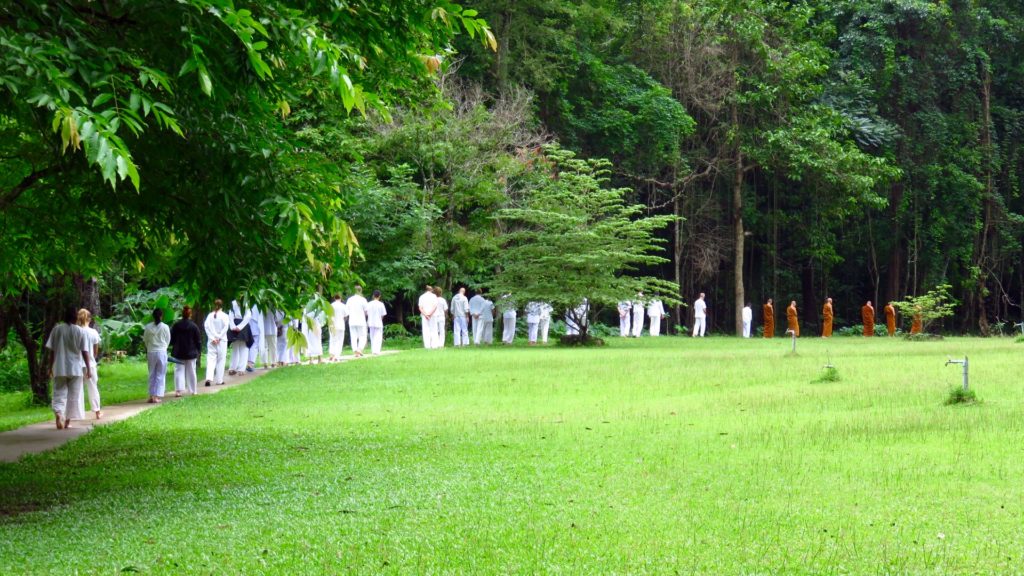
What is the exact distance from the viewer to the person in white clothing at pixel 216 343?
19984mm

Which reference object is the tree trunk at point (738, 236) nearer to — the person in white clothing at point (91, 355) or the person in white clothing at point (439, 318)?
the person in white clothing at point (439, 318)

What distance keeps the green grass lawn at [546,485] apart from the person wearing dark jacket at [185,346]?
1675 millimetres

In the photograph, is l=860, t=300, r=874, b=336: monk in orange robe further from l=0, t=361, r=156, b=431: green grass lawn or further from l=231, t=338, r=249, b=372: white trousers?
l=0, t=361, r=156, b=431: green grass lawn

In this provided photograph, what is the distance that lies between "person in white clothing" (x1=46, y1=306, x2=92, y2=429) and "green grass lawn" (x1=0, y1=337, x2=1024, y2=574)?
727mm

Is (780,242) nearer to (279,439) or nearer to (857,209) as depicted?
(857,209)

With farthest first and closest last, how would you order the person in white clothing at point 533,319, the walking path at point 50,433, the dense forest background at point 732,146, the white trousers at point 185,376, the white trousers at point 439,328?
the person in white clothing at point 533,319, the dense forest background at point 732,146, the white trousers at point 439,328, the white trousers at point 185,376, the walking path at point 50,433

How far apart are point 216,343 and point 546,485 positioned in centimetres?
1309

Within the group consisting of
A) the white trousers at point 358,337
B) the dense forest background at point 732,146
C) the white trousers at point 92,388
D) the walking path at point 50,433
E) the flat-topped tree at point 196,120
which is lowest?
the walking path at point 50,433

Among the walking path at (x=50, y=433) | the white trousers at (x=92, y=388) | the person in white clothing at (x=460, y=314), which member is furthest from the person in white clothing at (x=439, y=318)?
the white trousers at (x=92, y=388)

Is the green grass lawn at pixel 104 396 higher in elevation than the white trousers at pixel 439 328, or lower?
lower

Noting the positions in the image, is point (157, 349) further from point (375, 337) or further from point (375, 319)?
point (375, 337)

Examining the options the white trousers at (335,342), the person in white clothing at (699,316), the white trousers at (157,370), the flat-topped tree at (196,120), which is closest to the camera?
the flat-topped tree at (196,120)

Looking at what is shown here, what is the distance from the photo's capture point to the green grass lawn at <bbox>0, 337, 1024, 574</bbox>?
6.66m

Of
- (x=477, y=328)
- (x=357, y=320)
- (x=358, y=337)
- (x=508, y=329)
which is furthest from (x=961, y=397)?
(x=508, y=329)
